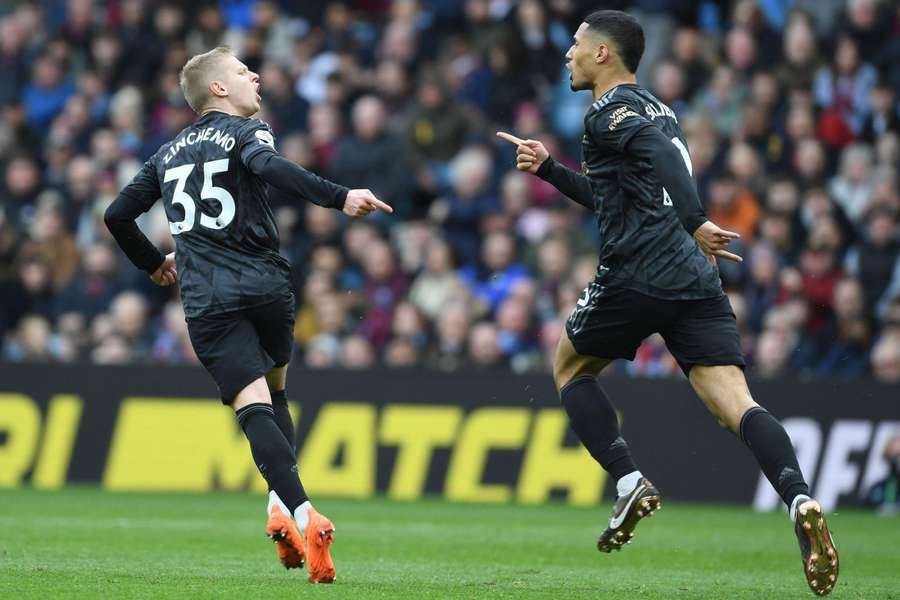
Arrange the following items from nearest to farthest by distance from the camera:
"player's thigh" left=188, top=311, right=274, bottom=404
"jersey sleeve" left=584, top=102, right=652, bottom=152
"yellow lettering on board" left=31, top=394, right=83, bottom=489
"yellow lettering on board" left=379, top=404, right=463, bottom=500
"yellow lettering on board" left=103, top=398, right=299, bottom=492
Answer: "jersey sleeve" left=584, top=102, right=652, bottom=152 → "player's thigh" left=188, top=311, right=274, bottom=404 → "yellow lettering on board" left=379, top=404, right=463, bottom=500 → "yellow lettering on board" left=103, top=398, right=299, bottom=492 → "yellow lettering on board" left=31, top=394, right=83, bottom=489

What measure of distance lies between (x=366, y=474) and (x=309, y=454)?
49 cm

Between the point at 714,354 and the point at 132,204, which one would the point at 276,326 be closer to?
the point at 132,204

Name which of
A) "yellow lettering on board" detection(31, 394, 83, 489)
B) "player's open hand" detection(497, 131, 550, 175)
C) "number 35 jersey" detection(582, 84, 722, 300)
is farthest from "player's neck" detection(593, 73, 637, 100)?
"yellow lettering on board" detection(31, 394, 83, 489)

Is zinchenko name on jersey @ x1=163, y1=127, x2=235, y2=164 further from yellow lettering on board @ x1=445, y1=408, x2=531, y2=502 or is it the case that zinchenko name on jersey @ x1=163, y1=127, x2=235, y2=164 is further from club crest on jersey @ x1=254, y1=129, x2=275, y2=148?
yellow lettering on board @ x1=445, y1=408, x2=531, y2=502

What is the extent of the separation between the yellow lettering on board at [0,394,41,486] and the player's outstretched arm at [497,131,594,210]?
738cm

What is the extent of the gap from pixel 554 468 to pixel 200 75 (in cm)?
627

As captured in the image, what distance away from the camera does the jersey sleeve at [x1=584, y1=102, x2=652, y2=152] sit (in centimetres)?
684

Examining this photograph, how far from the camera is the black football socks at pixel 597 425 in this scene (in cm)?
735

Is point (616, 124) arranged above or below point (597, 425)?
above

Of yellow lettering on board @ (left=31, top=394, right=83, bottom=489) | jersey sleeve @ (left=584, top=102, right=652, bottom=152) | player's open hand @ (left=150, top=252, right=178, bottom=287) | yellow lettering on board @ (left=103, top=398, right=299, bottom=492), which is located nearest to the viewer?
jersey sleeve @ (left=584, top=102, right=652, bottom=152)

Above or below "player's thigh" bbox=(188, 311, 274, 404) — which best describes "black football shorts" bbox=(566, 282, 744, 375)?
above

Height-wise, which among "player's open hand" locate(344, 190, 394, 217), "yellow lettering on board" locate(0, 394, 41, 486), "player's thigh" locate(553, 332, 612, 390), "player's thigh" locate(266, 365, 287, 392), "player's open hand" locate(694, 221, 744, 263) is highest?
"player's open hand" locate(694, 221, 744, 263)

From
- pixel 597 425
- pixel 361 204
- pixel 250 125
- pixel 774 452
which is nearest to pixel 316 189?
pixel 361 204

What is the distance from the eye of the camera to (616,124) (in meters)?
6.88
